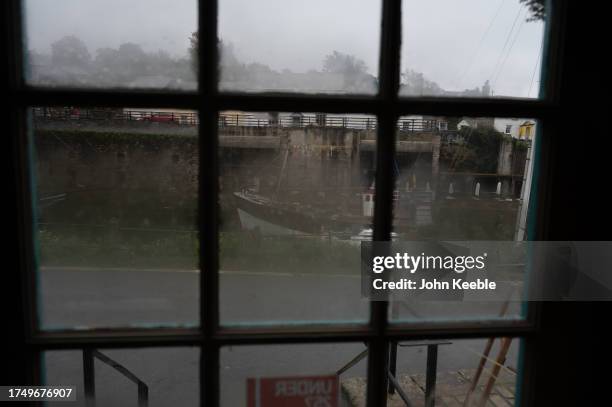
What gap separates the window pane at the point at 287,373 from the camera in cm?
101

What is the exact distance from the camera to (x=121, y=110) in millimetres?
949

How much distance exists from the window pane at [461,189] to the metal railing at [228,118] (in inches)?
Result: 3.4

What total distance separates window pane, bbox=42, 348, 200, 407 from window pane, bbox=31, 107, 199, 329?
0.24ft

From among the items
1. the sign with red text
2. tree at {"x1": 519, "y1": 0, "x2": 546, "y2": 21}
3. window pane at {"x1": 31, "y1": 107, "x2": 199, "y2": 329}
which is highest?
tree at {"x1": 519, "y1": 0, "x2": 546, "y2": 21}

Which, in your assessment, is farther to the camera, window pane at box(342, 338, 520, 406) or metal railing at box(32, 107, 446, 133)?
window pane at box(342, 338, 520, 406)

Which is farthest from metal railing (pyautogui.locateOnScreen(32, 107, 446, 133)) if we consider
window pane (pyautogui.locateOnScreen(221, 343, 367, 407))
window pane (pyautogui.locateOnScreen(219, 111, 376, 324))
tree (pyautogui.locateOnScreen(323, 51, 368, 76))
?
window pane (pyautogui.locateOnScreen(221, 343, 367, 407))

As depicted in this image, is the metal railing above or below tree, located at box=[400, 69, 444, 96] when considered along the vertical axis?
below

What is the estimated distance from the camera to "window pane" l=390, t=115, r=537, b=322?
1011 millimetres

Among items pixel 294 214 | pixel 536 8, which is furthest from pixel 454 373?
pixel 536 8

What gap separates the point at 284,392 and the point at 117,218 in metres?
0.58

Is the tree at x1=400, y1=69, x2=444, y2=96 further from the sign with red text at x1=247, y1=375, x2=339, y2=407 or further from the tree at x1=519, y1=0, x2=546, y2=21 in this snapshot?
the sign with red text at x1=247, y1=375, x2=339, y2=407

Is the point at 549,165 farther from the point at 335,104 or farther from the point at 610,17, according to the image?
the point at 335,104

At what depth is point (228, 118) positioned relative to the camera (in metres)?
0.94

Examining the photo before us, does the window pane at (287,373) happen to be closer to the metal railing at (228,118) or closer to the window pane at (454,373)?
the window pane at (454,373)
